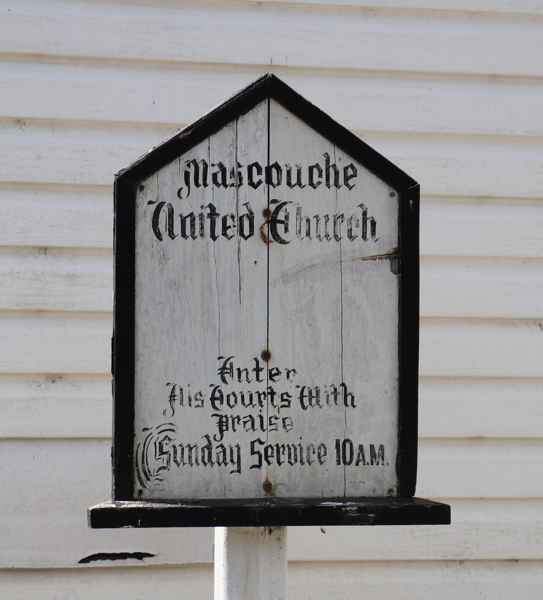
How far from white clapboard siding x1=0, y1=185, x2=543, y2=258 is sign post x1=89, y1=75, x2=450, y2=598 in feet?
4.37

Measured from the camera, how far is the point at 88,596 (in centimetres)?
248

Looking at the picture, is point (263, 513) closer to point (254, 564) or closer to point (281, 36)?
point (254, 564)

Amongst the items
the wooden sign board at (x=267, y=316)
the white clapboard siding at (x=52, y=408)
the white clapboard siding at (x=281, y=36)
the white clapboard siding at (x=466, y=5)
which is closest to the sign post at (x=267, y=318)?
the wooden sign board at (x=267, y=316)

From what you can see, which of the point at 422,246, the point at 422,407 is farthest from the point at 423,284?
the point at 422,407

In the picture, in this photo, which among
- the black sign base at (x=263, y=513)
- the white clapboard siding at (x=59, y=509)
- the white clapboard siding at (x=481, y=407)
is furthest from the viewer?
the white clapboard siding at (x=481, y=407)

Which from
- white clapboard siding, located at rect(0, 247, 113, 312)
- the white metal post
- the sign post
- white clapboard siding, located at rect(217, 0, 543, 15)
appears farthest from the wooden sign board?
white clapboard siding, located at rect(217, 0, 543, 15)

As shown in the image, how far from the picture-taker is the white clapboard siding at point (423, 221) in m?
2.50

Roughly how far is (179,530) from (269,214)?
1.61 metres

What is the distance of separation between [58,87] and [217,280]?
1627mm

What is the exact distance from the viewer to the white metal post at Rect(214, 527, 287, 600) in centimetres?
127

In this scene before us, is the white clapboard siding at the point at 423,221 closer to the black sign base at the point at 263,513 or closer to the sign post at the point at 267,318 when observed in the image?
the sign post at the point at 267,318

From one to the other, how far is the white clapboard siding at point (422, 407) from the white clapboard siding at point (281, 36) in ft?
3.76

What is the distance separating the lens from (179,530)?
250cm

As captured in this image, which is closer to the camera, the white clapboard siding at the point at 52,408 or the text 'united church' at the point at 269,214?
the text 'united church' at the point at 269,214
